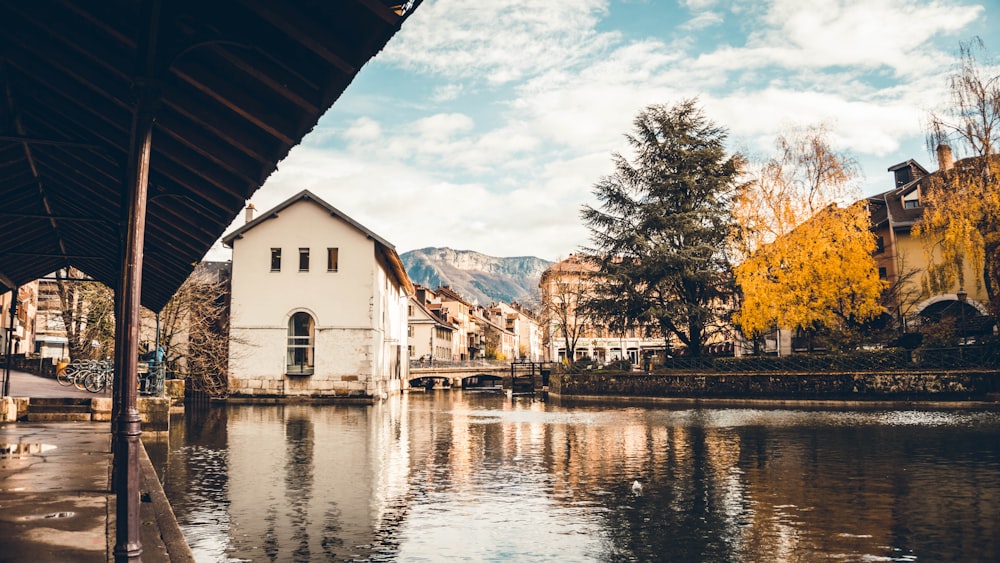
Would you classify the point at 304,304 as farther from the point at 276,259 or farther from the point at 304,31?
the point at 304,31

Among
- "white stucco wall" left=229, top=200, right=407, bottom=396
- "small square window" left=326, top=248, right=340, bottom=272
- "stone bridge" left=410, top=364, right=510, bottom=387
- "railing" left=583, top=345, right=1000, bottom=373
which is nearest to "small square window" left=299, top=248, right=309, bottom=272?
"white stucco wall" left=229, top=200, right=407, bottom=396

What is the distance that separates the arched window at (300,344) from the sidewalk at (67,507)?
2730 cm

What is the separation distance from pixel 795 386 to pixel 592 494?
27.1 m

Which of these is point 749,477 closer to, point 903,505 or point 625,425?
point 903,505

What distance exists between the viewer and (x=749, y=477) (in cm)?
1162

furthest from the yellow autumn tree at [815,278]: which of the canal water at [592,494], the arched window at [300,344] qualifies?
the arched window at [300,344]

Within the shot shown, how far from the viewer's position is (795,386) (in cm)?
3438

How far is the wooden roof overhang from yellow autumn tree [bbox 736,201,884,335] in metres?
32.5

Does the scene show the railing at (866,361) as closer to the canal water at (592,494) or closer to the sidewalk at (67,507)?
the canal water at (592,494)

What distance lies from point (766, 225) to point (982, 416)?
16.8m

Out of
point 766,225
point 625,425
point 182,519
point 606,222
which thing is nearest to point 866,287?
point 766,225

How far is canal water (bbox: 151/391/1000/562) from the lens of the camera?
24.0ft

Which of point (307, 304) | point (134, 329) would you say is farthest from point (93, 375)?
point (134, 329)

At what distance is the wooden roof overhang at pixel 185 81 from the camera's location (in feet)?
14.7
